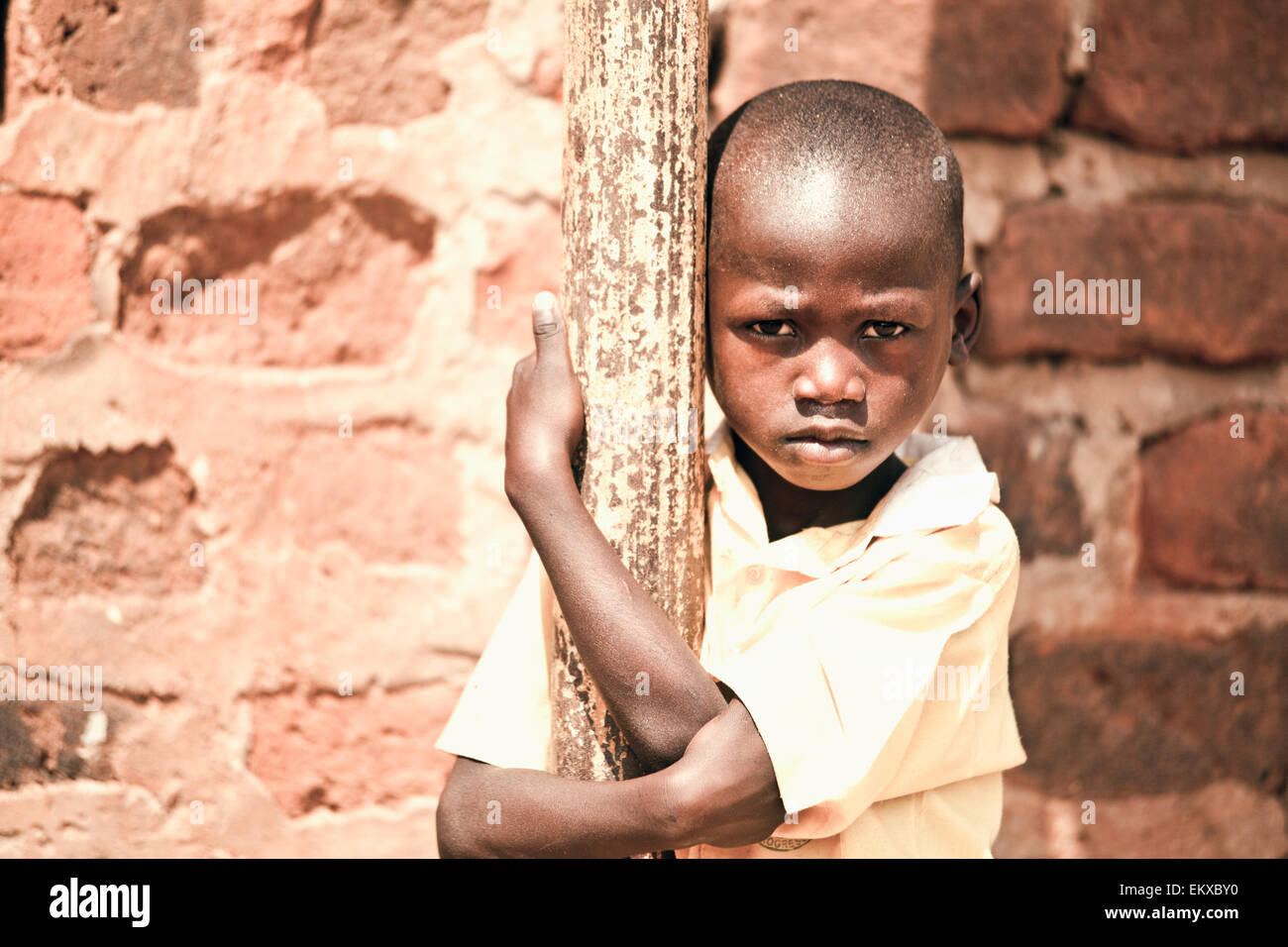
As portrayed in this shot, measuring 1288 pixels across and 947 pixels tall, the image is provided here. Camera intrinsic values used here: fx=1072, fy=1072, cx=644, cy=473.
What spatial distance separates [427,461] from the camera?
164 cm

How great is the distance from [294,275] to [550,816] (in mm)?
989

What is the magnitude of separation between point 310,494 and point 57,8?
0.82 m

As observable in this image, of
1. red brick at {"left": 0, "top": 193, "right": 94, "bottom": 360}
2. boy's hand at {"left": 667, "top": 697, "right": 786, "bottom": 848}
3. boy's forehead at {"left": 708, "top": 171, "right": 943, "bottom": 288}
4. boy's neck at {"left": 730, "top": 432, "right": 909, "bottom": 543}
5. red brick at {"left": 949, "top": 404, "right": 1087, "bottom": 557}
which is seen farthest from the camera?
red brick at {"left": 949, "top": 404, "right": 1087, "bottom": 557}

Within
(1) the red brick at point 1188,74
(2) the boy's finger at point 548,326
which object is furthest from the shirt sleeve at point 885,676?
(1) the red brick at point 1188,74

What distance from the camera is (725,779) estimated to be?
958mm

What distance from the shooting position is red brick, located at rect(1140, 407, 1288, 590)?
5.82 ft

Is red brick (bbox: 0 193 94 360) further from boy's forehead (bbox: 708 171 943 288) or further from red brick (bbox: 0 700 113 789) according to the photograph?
boy's forehead (bbox: 708 171 943 288)

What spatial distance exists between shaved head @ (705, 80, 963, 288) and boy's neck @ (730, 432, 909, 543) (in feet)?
0.88

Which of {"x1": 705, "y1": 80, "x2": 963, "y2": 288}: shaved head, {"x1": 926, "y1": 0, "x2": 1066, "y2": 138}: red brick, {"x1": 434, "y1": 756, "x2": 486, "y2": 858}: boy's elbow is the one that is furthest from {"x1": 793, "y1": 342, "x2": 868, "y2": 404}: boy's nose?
{"x1": 926, "y1": 0, "x2": 1066, "y2": 138}: red brick

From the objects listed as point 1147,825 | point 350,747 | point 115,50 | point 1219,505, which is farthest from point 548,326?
point 1147,825

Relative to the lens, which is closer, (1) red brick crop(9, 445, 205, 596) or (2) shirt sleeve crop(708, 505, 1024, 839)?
(2) shirt sleeve crop(708, 505, 1024, 839)

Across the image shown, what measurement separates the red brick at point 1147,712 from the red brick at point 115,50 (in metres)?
1.59

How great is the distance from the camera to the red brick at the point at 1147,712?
1.75 metres

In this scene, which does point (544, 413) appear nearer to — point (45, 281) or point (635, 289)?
point (635, 289)
